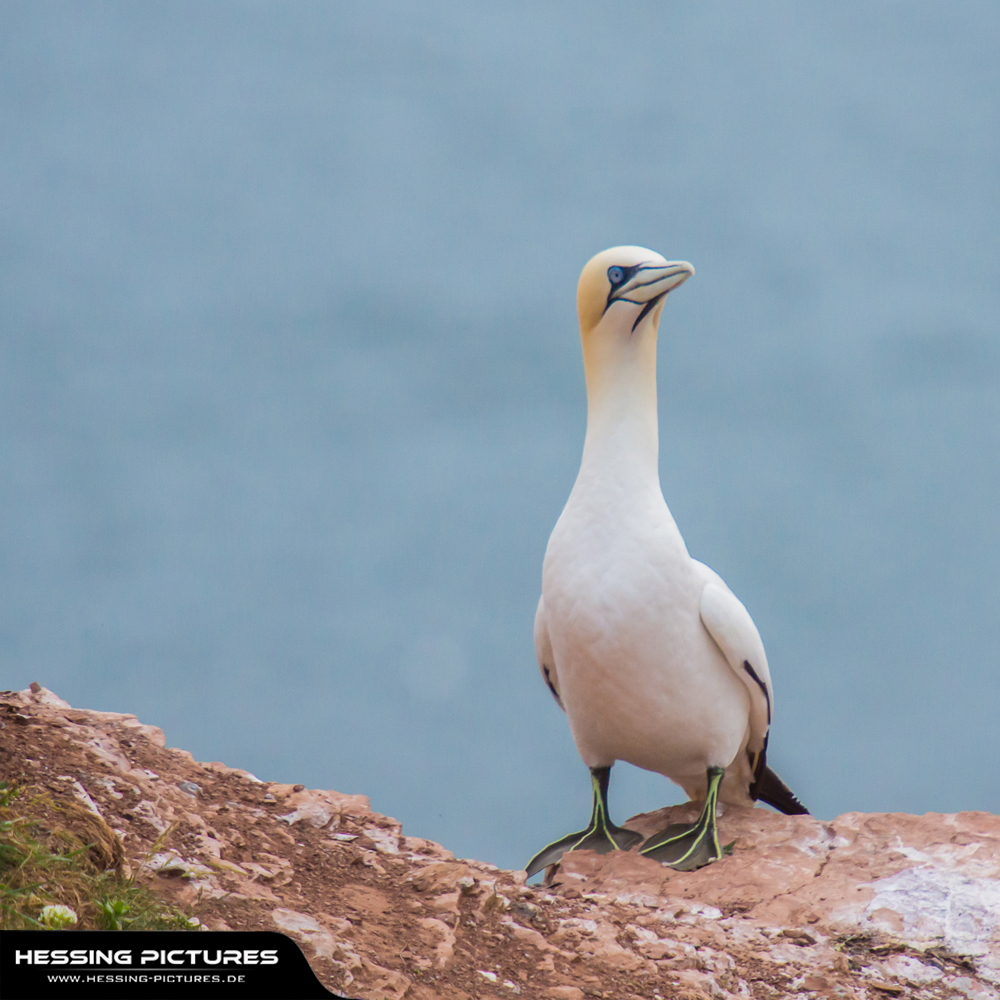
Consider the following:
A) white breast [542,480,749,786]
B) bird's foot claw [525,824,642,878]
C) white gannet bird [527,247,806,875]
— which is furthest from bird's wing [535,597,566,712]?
bird's foot claw [525,824,642,878]

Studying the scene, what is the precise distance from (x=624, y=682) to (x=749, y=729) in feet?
3.34

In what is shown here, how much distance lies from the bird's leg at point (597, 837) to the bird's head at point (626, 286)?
2141 mm

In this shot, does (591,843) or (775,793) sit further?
(775,793)

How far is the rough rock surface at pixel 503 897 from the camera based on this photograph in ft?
10.4

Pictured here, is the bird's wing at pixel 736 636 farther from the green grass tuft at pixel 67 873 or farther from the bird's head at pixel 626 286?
the green grass tuft at pixel 67 873

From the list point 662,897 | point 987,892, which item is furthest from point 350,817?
point 987,892

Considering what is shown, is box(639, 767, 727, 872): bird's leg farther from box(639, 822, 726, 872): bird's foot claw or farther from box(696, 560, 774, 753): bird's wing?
box(696, 560, 774, 753): bird's wing

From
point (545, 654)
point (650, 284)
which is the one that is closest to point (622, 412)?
point (650, 284)

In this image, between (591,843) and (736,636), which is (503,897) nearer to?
(591,843)

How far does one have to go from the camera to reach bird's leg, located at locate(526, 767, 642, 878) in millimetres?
5316

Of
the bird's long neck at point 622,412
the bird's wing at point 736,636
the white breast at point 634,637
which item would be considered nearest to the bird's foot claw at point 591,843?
the white breast at point 634,637

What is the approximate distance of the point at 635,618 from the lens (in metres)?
4.89

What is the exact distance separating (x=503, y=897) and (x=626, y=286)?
2.84 m

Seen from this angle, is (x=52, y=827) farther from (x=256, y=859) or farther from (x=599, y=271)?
(x=599, y=271)
